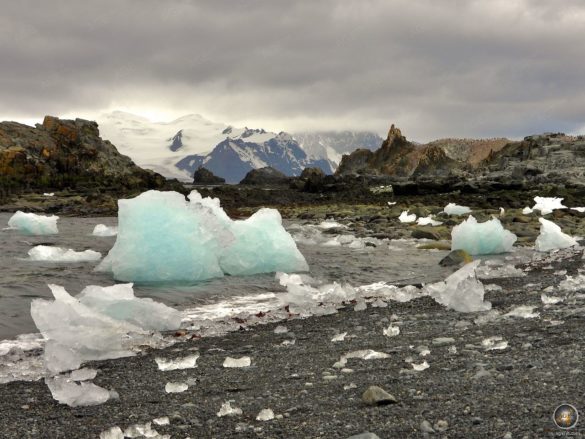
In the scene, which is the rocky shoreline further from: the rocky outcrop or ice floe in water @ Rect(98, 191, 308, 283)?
the rocky outcrop

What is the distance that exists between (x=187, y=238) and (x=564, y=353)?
7.53 metres

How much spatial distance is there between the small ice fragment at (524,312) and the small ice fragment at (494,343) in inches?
42.6

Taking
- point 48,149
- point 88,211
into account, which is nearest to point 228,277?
point 88,211

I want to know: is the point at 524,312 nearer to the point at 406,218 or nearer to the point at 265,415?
the point at 265,415

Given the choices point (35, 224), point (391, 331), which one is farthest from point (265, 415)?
point (35, 224)

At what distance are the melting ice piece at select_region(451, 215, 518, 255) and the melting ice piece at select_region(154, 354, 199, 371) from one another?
34.0 feet

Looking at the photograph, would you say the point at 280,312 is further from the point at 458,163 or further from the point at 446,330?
the point at 458,163

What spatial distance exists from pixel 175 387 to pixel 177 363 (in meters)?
0.82

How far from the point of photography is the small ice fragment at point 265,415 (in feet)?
11.8

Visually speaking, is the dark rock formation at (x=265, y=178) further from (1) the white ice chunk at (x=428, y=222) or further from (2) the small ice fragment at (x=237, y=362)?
(2) the small ice fragment at (x=237, y=362)

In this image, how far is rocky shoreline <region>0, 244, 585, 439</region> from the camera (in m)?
3.32

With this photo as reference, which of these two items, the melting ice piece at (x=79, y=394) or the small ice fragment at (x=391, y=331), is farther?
the small ice fragment at (x=391, y=331)

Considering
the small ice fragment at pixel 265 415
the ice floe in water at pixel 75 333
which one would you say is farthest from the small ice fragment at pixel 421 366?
the ice floe in water at pixel 75 333

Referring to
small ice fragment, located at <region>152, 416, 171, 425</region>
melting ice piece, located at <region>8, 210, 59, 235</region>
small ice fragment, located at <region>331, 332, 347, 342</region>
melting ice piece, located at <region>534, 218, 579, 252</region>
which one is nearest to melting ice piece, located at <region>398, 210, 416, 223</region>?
melting ice piece, located at <region>534, 218, 579, 252</region>
